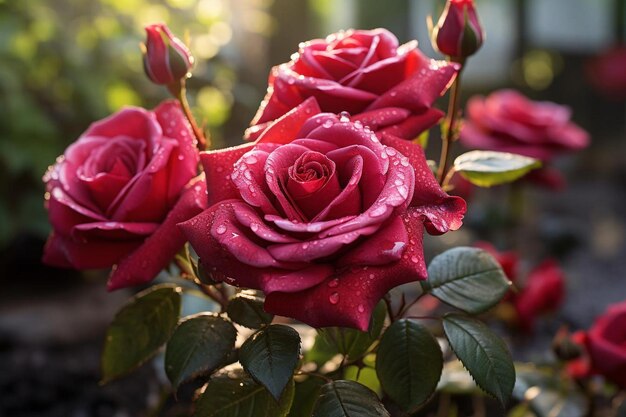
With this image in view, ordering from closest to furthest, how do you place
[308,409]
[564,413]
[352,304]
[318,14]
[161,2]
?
[352,304] → [308,409] → [564,413] → [161,2] → [318,14]

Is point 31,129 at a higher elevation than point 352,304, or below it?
below

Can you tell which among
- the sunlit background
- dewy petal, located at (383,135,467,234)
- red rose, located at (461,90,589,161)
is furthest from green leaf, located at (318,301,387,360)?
red rose, located at (461,90,589,161)

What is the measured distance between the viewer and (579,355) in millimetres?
1068

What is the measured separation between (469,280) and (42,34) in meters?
1.50

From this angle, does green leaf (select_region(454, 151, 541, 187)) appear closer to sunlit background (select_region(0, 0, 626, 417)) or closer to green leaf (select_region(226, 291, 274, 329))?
green leaf (select_region(226, 291, 274, 329))

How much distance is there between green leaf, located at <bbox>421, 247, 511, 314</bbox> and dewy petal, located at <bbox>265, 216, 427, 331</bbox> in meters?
0.22

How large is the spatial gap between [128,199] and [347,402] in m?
0.26

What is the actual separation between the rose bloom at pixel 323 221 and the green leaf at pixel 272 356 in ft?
0.21

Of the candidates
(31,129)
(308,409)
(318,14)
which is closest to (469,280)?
(308,409)

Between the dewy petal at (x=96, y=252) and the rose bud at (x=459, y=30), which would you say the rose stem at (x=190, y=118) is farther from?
the rose bud at (x=459, y=30)

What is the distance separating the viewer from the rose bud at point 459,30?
2.55 feet

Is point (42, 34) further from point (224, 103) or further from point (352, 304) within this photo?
point (352, 304)

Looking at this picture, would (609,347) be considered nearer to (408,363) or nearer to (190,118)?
(408,363)

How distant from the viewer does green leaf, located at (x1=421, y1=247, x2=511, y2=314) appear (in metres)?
0.76
